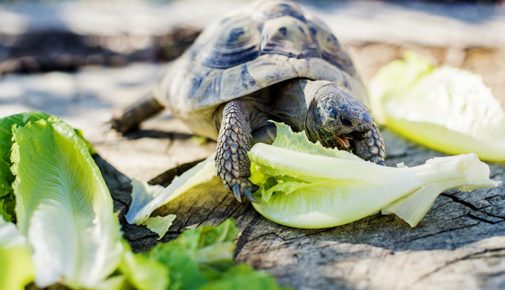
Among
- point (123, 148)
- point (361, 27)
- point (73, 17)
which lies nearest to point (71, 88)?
point (123, 148)

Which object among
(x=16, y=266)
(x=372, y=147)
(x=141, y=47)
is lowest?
(x=141, y=47)

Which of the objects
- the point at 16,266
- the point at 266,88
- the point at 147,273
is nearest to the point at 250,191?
the point at 266,88

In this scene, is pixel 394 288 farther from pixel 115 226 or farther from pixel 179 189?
pixel 179 189

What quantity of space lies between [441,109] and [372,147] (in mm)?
999

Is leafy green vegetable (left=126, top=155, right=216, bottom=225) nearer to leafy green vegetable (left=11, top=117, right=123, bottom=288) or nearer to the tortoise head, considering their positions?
leafy green vegetable (left=11, top=117, right=123, bottom=288)

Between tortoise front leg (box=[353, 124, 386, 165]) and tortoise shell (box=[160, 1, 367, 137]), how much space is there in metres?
0.46

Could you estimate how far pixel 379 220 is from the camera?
254 centimetres

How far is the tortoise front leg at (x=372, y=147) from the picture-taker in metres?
2.86

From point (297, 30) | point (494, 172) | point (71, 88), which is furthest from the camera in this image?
point (71, 88)

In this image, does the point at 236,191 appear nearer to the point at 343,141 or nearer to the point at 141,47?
the point at 343,141

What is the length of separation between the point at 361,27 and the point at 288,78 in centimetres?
342

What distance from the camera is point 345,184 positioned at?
2.49m

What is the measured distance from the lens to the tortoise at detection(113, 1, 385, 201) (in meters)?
2.81

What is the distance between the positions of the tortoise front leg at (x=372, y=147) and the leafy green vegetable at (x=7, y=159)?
4.69ft
